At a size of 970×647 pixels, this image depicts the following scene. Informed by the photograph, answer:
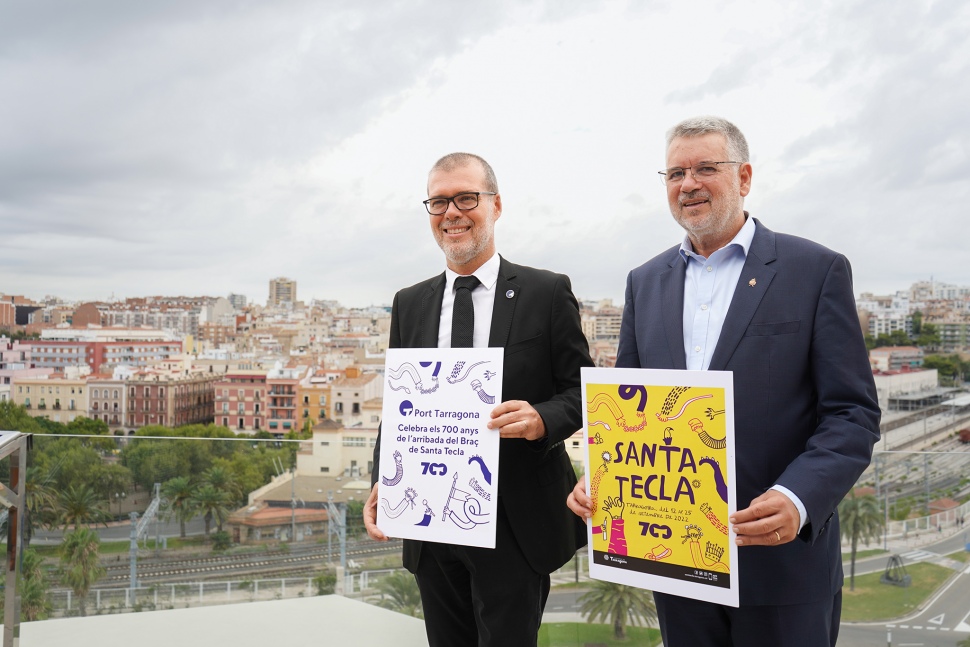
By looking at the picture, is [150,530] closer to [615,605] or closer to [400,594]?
[400,594]

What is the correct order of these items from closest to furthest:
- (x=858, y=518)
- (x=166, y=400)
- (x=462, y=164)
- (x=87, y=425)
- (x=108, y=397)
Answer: (x=462, y=164) → (x=858, y=518) → (x=87, y=425) → (x=108, y=397) → (x=166, y=400)

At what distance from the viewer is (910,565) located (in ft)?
9.98

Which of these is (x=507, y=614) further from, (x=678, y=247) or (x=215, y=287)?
(x=215, y=287)

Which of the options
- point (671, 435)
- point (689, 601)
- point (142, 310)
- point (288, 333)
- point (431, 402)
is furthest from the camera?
point (288, 333)

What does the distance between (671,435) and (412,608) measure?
2222mm

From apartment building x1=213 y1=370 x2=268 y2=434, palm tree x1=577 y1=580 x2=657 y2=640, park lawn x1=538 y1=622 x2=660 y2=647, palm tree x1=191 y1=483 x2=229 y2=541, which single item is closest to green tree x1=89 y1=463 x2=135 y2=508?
palm tree x1=191 y1=483 x2=229 y2=541

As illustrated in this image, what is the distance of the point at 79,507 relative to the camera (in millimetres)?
3141

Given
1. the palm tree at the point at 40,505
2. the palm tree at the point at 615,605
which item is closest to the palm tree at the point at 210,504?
the palm tree at the point at 40,505

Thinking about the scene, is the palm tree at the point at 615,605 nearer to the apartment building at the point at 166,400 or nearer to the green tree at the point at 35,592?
the green tree at the point at 35,592

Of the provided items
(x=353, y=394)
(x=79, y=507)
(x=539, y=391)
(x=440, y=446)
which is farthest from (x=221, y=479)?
(x=353, y=394)

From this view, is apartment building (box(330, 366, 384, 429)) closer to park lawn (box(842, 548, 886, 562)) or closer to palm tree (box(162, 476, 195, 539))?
palm tree (box(162, 476, 195, 539))

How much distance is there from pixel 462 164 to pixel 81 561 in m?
2.95

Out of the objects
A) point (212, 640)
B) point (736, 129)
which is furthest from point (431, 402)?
point (212, 640)

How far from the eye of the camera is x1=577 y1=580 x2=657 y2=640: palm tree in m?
2.57
